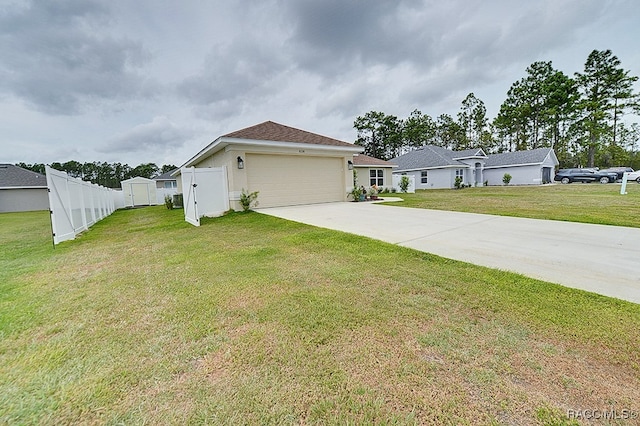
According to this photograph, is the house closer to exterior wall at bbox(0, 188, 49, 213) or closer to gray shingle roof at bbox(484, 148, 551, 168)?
exterior wall at bbox(0, 188, 49, 213)

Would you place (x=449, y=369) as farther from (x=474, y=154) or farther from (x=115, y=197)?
A: (x=474, y=154)

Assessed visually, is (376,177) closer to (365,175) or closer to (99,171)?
(365,175)

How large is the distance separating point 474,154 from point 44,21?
34.1 metres

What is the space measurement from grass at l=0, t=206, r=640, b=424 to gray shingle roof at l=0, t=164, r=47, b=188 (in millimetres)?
31921

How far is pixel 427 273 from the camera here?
3748mm

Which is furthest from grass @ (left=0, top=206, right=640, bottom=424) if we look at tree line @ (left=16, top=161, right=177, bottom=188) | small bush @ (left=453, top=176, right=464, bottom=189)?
tree line @ (left=16, top=161, right=177, bottom=188)

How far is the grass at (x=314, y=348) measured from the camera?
5.21 feet

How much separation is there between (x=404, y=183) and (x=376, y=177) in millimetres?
2797

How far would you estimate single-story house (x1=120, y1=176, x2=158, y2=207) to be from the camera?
80.9 ft

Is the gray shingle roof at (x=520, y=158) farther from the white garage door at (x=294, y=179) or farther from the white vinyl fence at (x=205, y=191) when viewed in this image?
the white vinyl fence at (x=205, y=191)

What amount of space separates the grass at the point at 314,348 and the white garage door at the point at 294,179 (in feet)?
27.5

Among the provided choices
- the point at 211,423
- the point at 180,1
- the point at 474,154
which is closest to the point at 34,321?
the point at 211,423

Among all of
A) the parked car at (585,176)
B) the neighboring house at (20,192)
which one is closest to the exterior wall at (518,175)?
the parked car at (585,176)

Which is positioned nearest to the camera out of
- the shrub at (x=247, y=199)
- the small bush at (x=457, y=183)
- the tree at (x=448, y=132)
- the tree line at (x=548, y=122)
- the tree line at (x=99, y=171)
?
the shrub at (x=247, y=199)
